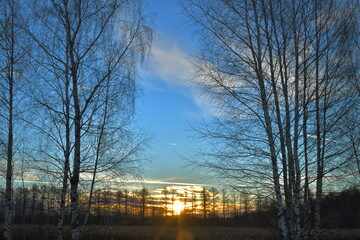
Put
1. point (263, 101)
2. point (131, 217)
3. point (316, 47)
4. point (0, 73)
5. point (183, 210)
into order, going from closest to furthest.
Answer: point (263, 101), point (316, 47), point (0, 73), point (131, 217), point (183, 210)

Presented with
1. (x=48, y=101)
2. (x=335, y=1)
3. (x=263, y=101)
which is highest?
(x=335, y=1)

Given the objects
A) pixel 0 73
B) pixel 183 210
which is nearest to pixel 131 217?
pixel 183 210

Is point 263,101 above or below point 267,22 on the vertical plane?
below

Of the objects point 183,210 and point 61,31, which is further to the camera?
point 183,210

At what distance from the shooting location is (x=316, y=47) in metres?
6.46

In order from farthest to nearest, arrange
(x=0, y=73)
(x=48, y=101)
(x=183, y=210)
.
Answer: (x=183, y=210) → (x=0, y=73) → (x=48, y=101)

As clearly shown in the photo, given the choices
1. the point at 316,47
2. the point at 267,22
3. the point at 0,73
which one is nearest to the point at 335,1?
the point at 316,47

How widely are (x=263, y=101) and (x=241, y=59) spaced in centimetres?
106

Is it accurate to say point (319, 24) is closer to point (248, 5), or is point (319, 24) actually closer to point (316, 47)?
point (316, 47)

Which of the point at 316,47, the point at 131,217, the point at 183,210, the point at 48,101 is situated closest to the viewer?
the point at 316,47

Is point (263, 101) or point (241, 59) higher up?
point (241, 59)

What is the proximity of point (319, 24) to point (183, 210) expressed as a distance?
205 feet

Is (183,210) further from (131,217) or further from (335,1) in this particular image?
(335,1)

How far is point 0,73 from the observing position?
909 cm
